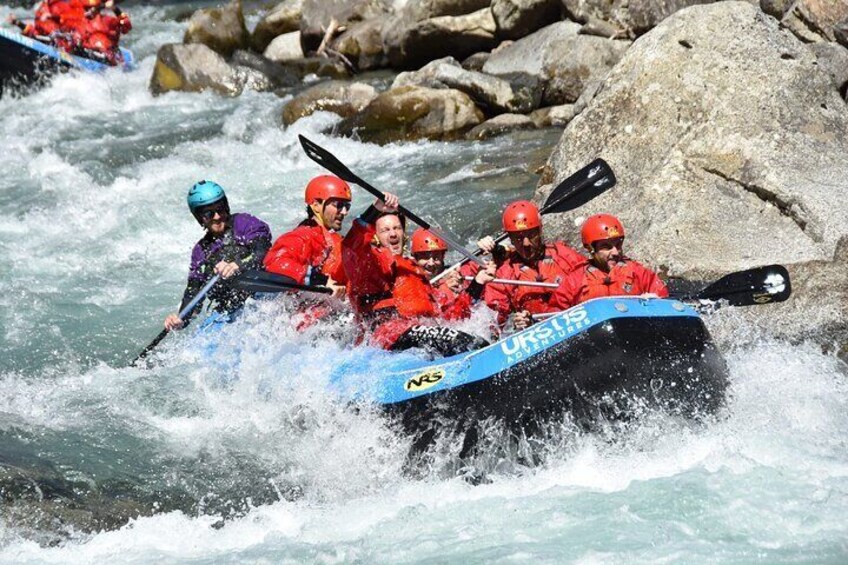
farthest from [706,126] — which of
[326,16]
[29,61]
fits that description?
[29,61]


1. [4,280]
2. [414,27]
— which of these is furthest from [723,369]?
[414,27]

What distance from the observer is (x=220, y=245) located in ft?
25.8

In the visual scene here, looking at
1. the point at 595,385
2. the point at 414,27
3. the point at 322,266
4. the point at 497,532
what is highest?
the point at 414,27

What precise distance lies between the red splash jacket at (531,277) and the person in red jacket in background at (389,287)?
6.8 inches

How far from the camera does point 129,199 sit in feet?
40.1

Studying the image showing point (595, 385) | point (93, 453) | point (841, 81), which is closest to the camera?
point (595, 385)

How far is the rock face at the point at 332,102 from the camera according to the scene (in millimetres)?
13961

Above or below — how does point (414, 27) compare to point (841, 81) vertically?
above

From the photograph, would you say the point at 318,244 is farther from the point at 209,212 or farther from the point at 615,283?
the point at 615,283

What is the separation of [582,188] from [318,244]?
6.09 ft

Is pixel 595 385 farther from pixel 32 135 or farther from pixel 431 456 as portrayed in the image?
pixel 32 135

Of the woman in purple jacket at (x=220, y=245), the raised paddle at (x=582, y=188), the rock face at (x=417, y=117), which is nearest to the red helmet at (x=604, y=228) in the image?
the raised paddle at (x=582, y=188)

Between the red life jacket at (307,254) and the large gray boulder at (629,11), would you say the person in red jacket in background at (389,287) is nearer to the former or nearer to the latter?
the red life jacket at (307,254)

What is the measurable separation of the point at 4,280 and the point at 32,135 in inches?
198
